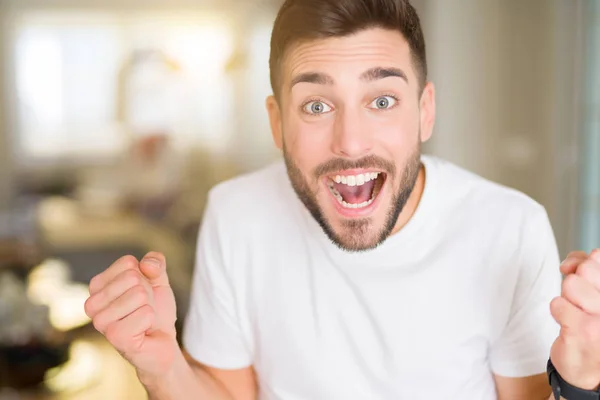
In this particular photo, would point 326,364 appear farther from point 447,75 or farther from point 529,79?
point 529,79

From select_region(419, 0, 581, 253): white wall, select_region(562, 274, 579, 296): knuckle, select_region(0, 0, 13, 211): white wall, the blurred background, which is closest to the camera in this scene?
select_region(562, 274, 579, 296): knuckle

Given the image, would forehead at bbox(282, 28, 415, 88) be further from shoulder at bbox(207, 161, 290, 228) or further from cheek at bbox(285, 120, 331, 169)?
shoulder at bbox(207, 161, 290, 228)

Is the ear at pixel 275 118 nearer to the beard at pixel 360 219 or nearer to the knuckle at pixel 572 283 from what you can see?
the beard at pixel 360 219

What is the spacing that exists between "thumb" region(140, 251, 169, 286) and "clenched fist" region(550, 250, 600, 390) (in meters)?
0.36

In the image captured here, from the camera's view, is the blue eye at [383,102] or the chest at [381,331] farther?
the chest at [381,331]

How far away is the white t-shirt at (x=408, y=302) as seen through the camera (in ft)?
2.44

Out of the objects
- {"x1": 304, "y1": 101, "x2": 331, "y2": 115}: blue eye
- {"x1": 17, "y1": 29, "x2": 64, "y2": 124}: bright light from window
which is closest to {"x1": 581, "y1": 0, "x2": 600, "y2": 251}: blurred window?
{"x1": 304, "y1": 101, "x2": 331, "y2": 115}: blue eye

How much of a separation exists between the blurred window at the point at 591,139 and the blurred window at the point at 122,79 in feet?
4.53

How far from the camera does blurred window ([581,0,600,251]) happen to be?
172 cm

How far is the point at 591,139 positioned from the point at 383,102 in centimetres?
134

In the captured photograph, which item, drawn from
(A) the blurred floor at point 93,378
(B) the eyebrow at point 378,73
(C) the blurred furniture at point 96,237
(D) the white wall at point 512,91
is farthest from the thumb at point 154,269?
(C) the blurred furniture at point 96,237

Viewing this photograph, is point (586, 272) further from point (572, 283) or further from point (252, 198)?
point (252, 198)

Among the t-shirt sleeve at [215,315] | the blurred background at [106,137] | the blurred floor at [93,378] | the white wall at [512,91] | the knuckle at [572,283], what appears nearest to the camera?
the knuckle at [572,283]

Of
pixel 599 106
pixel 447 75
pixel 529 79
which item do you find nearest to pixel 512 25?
pixel 529 79
